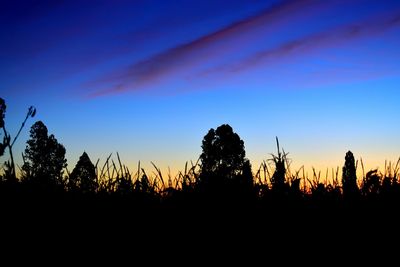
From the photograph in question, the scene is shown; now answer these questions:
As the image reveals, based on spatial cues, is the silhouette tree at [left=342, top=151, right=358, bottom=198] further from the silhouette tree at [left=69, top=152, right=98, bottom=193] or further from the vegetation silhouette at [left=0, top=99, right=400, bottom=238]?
the silhouette tree at [left=69, top=152, right=98, bottom=193]

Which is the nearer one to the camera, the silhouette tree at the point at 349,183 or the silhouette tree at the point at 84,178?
the silhouette tree at the point at 84,178

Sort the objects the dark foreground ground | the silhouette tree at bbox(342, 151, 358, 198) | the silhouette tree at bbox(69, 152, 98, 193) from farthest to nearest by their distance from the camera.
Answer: the silhouette tree at bbox(342, 151, 358, 198) → the silhouette tree at bbox(69, 152, 98, 193) → the dark foreground ground

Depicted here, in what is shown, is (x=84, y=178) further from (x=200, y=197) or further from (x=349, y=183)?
(x=349, y=183)

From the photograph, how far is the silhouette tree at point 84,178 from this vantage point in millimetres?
5311

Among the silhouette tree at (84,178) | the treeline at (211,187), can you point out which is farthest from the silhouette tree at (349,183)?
the silhouette tree at (84,178)

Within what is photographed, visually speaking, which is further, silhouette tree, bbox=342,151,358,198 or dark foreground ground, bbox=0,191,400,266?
silhouette tree, bbox=342,151,358,198

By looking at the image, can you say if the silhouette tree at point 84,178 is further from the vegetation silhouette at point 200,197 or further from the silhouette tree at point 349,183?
the silhouette tree at point 349,183

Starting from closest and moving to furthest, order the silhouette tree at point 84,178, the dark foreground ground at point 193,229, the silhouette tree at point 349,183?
1. the dark foreground ground at point 193,229
2. the silhouette tree at point 84,178
3. the silhouette tree at point 349,183

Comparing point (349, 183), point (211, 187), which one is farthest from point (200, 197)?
point (349, 183)

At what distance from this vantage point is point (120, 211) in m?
4.38

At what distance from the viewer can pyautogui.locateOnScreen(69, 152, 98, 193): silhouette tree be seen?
5311 mm

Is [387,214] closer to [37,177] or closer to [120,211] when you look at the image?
[120,211]

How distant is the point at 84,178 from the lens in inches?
222

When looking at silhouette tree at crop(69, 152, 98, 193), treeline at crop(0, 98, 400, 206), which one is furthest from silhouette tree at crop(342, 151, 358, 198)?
silhouette tree at crop(69, 152, 98, 193)
